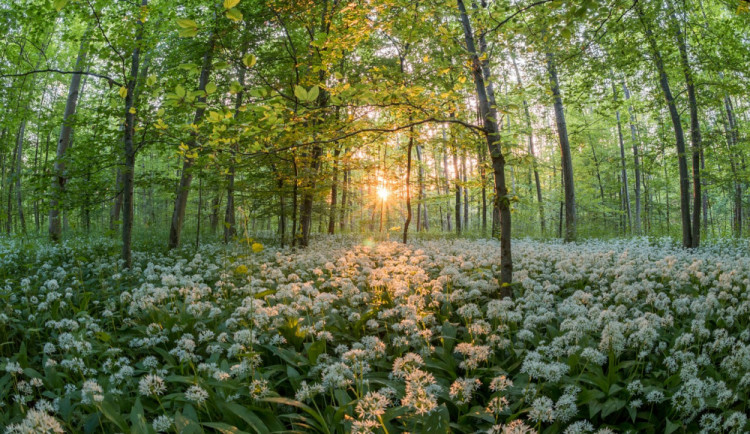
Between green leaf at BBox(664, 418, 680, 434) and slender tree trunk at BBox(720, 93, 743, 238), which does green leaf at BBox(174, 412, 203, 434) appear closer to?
green leaf at BBox(664, 418, 680, 434)

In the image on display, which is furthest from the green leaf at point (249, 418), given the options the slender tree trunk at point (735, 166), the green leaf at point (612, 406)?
the slender tree trunk at point (735, 166)

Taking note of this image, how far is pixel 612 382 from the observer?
3.13 m

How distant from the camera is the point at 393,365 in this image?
357 cm

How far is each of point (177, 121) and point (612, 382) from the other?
30.4 ft

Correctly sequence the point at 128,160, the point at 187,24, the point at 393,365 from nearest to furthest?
1. the point at 187,24
2. the point at 393,365
3. the point at 128,160

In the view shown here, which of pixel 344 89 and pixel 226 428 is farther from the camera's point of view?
pixel 344 89

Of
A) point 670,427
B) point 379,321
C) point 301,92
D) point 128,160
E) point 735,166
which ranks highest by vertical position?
point 735,166

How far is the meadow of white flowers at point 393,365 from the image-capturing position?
2701mm

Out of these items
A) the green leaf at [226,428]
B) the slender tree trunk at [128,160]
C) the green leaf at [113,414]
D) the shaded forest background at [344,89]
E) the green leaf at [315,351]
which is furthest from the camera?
the slender tree trunk at [128,160]

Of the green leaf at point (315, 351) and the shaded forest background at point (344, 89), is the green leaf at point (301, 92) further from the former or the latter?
the green leaf at point (315, 351)

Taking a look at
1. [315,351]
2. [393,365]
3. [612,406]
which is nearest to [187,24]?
[315,351]

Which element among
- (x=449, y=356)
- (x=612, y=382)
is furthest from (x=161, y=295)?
(x=612, y=382)

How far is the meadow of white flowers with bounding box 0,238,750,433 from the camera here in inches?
106

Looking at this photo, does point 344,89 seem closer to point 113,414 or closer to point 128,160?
point 113,414
